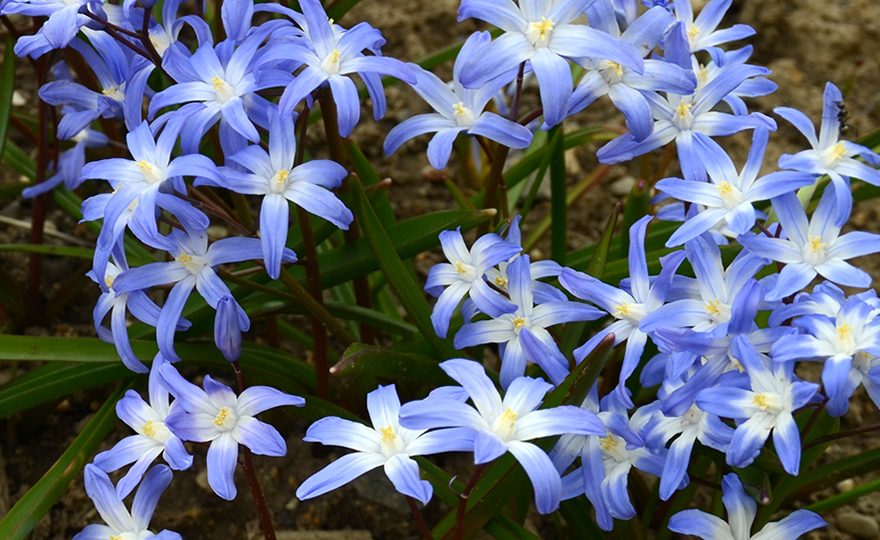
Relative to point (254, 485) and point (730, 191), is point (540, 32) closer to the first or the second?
point (730, 191)

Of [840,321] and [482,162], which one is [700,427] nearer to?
[840,321]

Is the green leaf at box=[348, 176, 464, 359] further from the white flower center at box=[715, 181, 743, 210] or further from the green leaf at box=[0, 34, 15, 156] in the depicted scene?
the green leaf at box=[0, 34, 15, 156]

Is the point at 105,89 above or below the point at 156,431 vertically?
above

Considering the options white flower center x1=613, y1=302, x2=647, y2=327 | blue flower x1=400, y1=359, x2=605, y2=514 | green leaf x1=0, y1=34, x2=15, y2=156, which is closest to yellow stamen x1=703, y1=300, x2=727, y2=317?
white flower center x1=613, y1=302, x2=647, y2=327

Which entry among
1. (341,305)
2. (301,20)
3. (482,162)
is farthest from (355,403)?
(482,162)

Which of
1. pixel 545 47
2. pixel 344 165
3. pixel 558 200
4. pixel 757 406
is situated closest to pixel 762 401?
pixel 757 406

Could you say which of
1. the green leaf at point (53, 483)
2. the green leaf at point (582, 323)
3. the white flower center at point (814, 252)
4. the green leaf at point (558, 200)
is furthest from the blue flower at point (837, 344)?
the green leaf at point (53, 483)

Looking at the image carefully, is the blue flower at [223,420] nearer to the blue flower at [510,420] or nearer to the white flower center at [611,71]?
the blue flower at [510,420]
